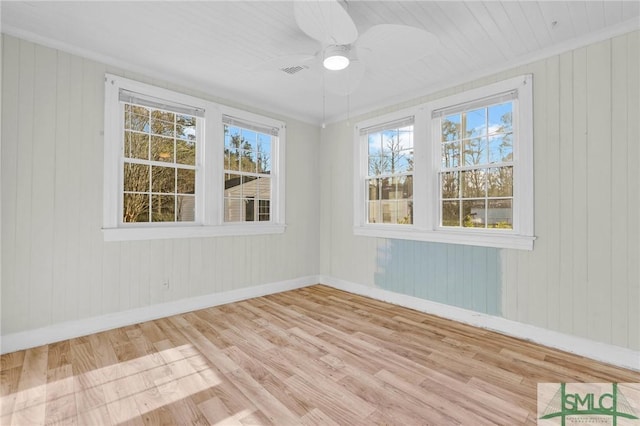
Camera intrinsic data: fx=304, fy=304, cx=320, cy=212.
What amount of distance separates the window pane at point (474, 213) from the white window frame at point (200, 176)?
2.39 m

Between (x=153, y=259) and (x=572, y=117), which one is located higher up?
(x=572, y=117)

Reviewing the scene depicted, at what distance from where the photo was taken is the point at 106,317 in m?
2.92

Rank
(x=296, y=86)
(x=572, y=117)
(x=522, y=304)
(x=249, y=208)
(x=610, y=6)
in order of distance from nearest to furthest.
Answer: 1. (x=610, y=6)
2. (x=572, y=117)
3. (x=522, y=304)
4. (x=296, y=86)
5. (x=249, y=208)

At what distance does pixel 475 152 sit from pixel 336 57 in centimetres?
200

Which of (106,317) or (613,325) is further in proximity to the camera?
(106,317)

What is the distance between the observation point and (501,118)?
3.08m

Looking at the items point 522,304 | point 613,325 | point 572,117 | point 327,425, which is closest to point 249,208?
point 327,425

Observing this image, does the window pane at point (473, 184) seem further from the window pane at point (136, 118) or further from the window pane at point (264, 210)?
the window pane at point (136, 118)

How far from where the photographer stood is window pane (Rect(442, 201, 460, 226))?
3395mm

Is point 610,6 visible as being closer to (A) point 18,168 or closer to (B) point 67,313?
(A) point 18,168

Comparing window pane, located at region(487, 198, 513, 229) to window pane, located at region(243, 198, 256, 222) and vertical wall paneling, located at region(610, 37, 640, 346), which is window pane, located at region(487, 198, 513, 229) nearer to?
vertical wall paneling, located at region(610, 37, 640, 346)

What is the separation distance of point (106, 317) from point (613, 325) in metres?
4.40

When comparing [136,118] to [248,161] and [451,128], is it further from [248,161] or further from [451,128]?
[451,128]

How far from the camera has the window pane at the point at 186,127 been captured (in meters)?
3.46
